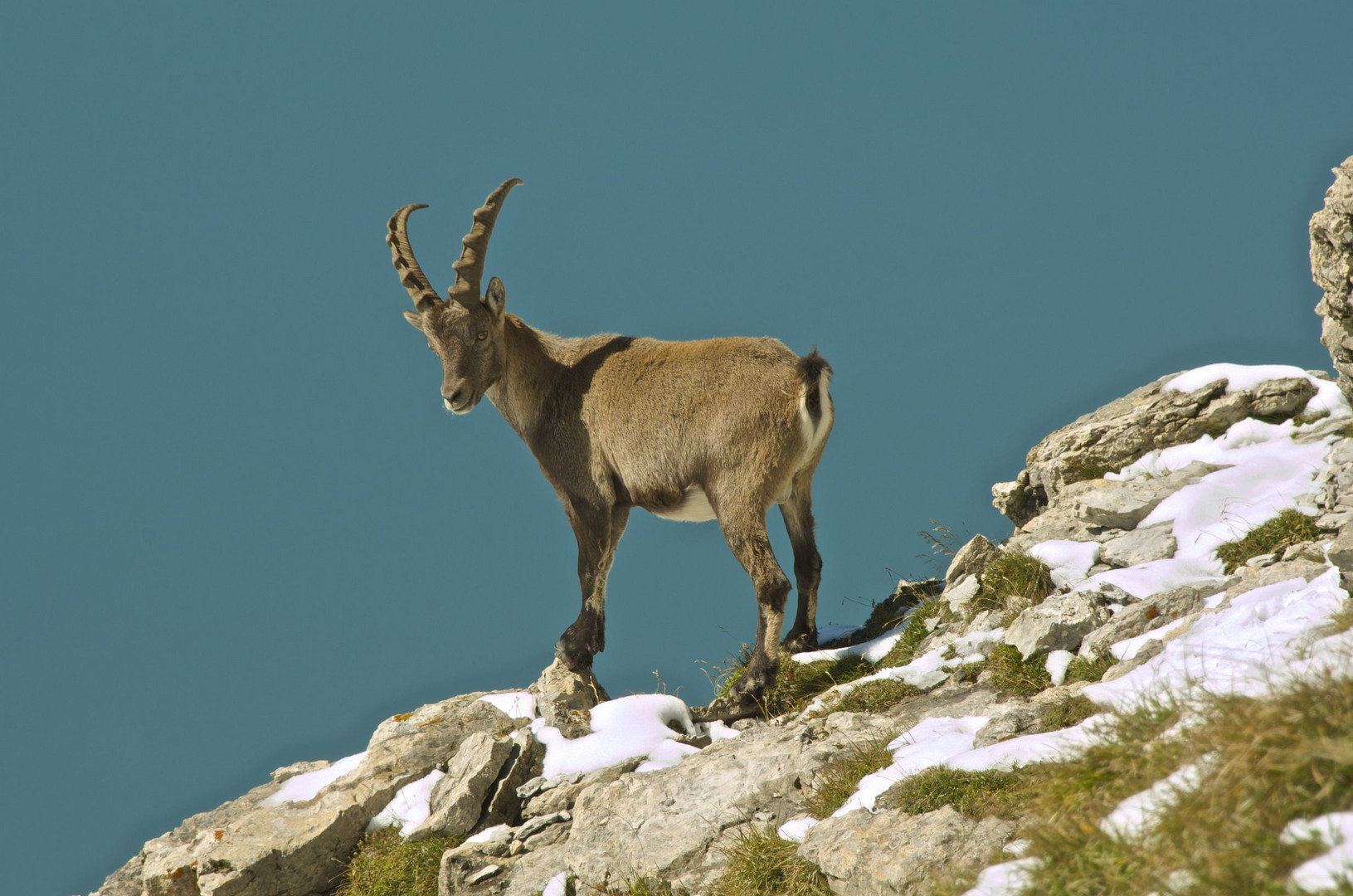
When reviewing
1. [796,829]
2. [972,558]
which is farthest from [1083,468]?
[796,829]

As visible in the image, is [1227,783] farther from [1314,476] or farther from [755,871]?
[1314,476]

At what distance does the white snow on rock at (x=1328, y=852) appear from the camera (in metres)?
3.79

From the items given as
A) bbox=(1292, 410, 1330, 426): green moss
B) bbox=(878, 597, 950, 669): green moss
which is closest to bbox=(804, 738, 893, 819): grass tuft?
bbox=(878, 597, 950, 669): green moss

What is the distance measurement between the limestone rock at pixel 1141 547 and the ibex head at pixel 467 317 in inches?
249

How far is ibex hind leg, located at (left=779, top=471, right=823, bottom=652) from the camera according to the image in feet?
37.3

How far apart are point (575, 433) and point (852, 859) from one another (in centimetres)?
613

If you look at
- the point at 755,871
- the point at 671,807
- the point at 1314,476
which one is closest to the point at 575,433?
the point at 671,807

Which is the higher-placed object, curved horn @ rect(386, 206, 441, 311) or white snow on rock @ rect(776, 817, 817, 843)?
curved horn @ rect(386, 206, 441, 311)

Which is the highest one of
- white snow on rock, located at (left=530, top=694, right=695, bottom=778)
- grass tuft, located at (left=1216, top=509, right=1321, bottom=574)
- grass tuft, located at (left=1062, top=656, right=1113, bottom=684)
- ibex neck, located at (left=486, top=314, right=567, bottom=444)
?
ibex neck, located at (left=486, top=314, right=567, bottom=444)

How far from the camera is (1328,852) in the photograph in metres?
3.92

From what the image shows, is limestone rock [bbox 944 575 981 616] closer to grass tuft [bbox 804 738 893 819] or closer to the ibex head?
grass tuft [bbox 804 738 893 819]

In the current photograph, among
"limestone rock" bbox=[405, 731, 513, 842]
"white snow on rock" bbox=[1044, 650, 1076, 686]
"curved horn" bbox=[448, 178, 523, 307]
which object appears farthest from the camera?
"curved horn" bbox=[448, 178, 523, 307]

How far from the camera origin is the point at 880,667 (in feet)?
33.2

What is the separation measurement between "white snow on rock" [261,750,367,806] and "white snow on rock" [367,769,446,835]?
83 centimetres
